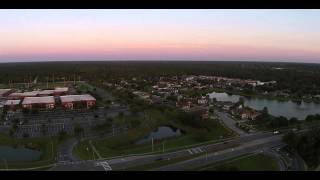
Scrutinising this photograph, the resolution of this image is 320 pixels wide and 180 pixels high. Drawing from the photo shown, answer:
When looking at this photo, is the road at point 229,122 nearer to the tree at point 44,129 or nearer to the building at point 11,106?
the tree at point 44,129

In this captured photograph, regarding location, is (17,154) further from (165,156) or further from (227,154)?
(227,154)

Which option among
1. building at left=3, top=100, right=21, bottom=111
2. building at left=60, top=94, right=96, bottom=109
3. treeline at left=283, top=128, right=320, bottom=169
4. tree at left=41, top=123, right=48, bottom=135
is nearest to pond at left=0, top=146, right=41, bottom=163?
tree at left=41, top=123, right=48, bottom=135

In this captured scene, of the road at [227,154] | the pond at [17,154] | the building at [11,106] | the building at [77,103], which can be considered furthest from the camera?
the building at [77,103]

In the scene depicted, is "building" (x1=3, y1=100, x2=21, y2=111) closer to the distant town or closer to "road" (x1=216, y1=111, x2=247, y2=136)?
the distant town

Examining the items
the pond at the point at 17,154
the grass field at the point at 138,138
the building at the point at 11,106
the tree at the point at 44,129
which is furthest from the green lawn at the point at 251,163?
the building at the point at 11,106

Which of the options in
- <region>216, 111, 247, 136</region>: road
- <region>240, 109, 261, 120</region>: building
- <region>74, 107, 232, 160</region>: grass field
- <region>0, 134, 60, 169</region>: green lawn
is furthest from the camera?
<region>240, 109, 261, 120</region>: building
